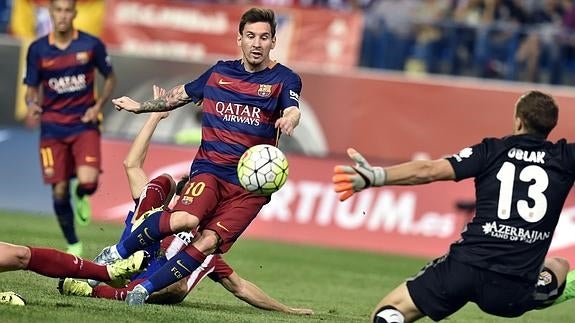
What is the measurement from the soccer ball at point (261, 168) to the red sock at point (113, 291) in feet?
4.10

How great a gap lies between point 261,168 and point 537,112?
84.9 inches

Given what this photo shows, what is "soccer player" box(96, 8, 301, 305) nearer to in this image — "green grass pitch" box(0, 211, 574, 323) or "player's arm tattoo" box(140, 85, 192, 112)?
"player's arm tattoo" box(140, 85, 192, 112)

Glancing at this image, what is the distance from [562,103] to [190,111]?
5.92m

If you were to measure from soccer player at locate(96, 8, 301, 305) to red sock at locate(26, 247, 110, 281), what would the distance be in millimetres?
550

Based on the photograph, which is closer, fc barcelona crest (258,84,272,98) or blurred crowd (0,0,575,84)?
fc barcelona crest (258,84,272,98)

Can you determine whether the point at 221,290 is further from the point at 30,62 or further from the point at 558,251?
the point at 558,251

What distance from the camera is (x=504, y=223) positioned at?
8.21 meters

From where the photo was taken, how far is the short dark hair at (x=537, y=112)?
8.23 meters

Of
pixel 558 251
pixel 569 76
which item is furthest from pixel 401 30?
pixel 558 251

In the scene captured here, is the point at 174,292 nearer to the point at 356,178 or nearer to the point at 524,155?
the point at 356,178

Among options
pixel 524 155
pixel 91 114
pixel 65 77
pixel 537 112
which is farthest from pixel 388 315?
pixel 65 77

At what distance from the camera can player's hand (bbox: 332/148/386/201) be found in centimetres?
776

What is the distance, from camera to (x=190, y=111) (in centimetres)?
2077

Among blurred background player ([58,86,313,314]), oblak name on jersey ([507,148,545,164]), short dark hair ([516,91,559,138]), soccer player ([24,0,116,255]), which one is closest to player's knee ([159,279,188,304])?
blurred background player ([58,86,313,314])
